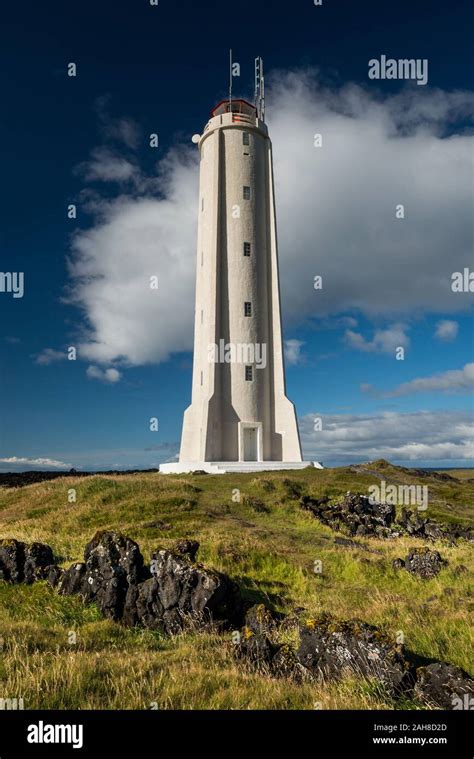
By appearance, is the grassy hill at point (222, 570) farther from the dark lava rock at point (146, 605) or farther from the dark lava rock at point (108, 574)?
the dark lava rock at point (146, 605)

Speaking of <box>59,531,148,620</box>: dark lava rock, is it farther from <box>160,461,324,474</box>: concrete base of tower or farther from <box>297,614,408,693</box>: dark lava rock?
<box>160,461,324,474</box>: concrete base of tower

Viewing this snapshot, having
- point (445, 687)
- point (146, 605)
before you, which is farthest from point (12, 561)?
point (445, 687)

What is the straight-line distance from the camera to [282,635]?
882 cm

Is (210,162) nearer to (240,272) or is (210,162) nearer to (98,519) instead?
(240,272)

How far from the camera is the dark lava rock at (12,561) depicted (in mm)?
12430

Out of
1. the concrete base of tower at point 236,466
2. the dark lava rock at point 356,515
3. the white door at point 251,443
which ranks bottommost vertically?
the dark lava rock at point 356,515

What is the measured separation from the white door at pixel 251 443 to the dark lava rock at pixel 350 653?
118 feet

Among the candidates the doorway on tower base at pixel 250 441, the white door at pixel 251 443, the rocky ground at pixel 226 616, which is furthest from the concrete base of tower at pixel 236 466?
the rocky ground at pixel 226 616

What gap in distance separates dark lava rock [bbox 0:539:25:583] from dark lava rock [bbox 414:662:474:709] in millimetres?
10049

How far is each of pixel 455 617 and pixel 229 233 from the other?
40447mm

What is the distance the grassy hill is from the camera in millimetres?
5922
